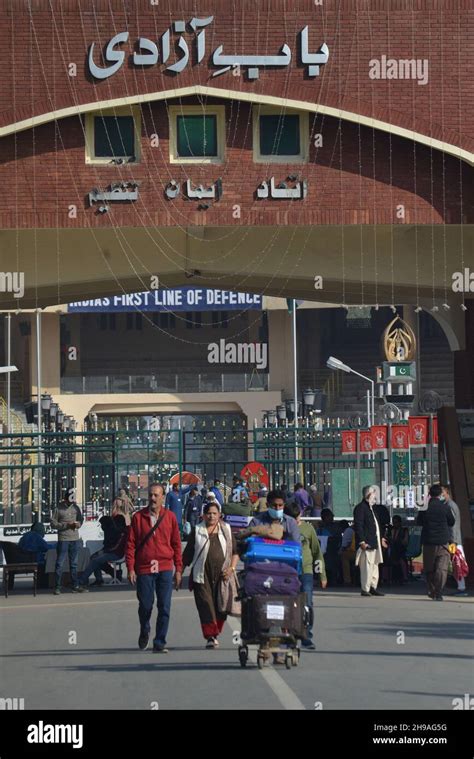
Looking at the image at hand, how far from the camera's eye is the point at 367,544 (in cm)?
2327

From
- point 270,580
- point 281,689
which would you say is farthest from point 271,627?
point 281,689

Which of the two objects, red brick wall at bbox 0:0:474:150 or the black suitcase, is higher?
red brick wall at bbox 0:0:474:150

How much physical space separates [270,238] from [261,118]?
188 centimetres

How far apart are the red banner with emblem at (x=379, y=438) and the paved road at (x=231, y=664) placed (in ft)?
32.2

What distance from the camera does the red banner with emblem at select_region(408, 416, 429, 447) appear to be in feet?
100

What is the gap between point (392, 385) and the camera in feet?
114

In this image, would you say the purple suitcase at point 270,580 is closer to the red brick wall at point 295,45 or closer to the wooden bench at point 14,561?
the red brick wall at point 295,45

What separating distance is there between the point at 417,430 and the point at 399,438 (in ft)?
2.59

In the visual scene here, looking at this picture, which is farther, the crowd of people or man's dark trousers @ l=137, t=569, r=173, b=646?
the crowd of people

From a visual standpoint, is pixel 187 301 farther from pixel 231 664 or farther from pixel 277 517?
pixel 231 664

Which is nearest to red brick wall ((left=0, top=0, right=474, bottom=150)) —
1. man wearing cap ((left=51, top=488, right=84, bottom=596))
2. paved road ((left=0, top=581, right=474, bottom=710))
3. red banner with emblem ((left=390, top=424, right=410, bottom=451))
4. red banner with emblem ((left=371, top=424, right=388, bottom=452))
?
man wearing cap ((left=51, top=488, right=84, bottom=596))

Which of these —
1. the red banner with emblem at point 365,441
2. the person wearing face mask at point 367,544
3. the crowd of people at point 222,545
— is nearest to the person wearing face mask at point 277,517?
the crowd of people at point 222,545

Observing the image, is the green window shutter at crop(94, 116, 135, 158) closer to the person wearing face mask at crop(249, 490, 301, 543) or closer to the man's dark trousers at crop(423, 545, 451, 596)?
the man's dark trousers at crop(423, 545, 451, 596)

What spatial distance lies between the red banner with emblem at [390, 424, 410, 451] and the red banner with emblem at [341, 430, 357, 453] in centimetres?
139
